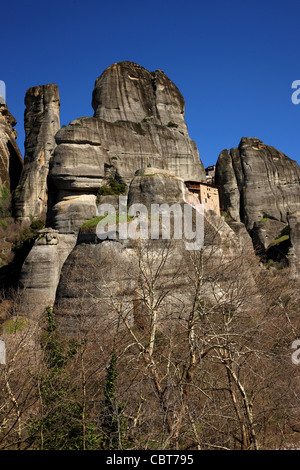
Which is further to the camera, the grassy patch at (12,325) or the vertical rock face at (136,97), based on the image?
the vertical rock face at (136,97)

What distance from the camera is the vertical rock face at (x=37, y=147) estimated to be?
1560 inches

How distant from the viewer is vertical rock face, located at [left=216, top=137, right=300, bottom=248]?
1777 inches

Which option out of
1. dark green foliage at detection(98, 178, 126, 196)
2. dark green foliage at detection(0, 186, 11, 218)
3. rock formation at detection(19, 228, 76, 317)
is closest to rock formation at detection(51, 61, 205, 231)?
dark green foliage at detection(98, 178, 126, 196)

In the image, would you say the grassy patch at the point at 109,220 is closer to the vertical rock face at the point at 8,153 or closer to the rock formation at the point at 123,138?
the rock formation at the point at 123,138

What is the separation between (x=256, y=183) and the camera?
151 feet

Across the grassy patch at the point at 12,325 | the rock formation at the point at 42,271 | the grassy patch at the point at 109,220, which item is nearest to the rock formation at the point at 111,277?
the grassy patch at the point at 109,220

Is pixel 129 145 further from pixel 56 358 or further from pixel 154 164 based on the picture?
pixel 56 358

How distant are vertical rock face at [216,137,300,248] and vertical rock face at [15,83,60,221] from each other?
23122mm

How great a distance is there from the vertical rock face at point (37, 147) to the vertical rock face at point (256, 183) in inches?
910

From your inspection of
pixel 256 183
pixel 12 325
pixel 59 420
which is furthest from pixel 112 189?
pixel 256 183

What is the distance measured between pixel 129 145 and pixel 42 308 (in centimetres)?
1811

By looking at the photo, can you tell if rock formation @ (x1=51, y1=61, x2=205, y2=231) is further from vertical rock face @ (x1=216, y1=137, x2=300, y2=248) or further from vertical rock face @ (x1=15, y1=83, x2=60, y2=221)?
vertical rock face @ (x1=216, y1=137, x2=300, y2=248)

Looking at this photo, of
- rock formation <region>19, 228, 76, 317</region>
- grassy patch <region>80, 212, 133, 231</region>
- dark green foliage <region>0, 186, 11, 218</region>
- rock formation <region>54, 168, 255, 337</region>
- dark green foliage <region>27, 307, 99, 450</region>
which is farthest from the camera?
dark green foliage <region>0, 186, 11, 218</region>
